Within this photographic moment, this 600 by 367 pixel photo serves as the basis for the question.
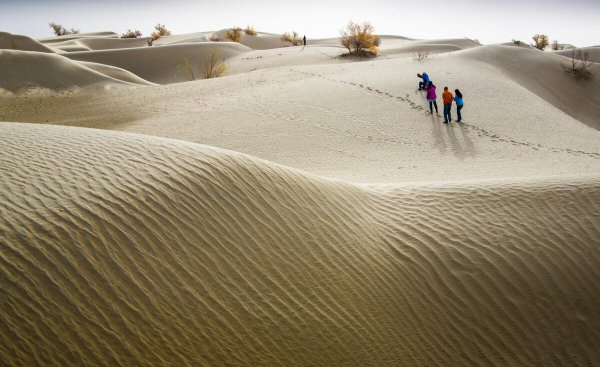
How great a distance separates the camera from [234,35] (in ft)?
166

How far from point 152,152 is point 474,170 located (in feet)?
25.8

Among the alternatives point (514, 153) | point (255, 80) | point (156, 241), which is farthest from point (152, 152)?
point (255, 80)

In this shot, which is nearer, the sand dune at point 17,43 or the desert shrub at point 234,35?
the sand dune at point 17,43

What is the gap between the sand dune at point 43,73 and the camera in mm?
21777

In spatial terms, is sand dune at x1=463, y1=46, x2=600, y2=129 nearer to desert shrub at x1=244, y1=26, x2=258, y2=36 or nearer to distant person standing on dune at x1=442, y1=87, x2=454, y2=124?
distant person standing on dune at x1=442, y1=87, x2=454, y2=124

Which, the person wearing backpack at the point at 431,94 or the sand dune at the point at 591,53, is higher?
the sand dune at the point at 591,53

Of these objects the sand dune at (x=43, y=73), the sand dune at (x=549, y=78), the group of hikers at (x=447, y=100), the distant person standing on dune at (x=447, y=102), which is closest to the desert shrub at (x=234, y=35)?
the sand dune at (x=43, y=73)

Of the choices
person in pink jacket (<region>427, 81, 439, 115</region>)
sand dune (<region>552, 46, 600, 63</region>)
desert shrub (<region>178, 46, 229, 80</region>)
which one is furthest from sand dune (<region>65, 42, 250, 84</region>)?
sand dune (<region>552, 46, 600, 63</region>)

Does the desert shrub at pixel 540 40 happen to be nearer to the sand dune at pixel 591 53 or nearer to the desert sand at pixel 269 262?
the sand dune at pixel 591 53

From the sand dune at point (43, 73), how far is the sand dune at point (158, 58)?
1103cm

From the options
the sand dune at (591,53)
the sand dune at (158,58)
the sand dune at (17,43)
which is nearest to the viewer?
the sand dune at (591,53)

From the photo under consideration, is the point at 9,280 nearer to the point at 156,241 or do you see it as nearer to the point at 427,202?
the point at 156,241

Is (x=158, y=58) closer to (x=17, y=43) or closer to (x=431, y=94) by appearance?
(x=17, y=43)

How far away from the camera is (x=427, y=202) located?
6.43 meters
